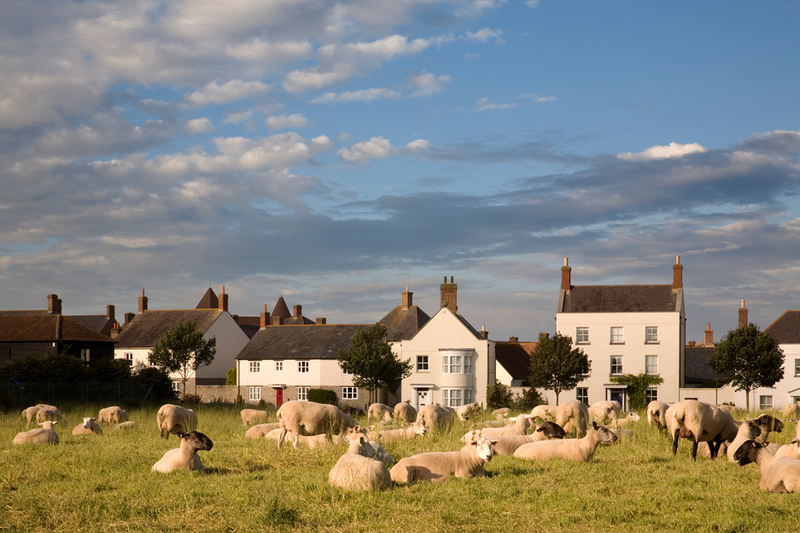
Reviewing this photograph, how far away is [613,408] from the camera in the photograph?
27.4 m

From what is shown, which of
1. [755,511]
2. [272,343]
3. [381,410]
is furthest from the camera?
[272,343]

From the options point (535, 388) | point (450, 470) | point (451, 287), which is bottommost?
point (535, 388)

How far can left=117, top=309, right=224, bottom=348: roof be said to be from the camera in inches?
2997

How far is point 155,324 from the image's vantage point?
7881cm

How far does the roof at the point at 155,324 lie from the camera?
76.1 m

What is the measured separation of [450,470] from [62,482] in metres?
6.87

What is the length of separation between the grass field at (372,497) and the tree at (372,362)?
127 ft

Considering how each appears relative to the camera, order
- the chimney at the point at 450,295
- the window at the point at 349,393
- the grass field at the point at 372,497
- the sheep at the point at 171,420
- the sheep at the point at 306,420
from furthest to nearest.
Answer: the window at the point at 349,393 < the chimney at the point at 450,295 < the sheep at the point at 171,420 < the sheep at the point at 306,420 < the grass field at the point at 372,497

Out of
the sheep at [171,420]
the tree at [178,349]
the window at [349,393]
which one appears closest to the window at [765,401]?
the window at [349,393]

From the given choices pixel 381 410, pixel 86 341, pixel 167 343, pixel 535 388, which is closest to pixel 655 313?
pixel 535 388

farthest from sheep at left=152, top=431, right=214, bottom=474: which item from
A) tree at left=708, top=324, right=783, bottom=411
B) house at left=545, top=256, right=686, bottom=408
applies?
tree at left=708, top=324, right=783, bottom=411

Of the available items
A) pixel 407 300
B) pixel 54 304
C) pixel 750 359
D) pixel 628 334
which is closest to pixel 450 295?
pixel 407 300

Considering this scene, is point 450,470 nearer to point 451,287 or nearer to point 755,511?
point 755,511

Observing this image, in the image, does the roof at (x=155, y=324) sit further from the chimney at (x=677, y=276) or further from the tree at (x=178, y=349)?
the chimney at (x=677, y=276)
